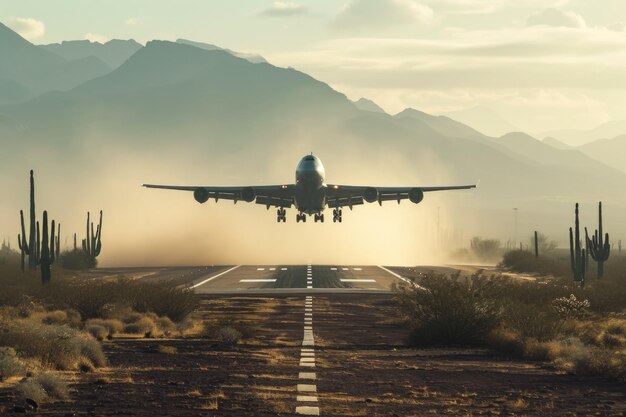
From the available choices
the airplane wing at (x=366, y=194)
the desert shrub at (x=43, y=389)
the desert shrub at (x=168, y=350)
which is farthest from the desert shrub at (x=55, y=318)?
the airplane wing at (x=366, y=194)

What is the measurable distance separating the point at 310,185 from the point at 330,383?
5930 centimetres

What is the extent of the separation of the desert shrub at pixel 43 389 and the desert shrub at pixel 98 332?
1335cm

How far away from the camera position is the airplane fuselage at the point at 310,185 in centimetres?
8019

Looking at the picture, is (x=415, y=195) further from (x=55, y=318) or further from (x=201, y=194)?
(x=55, y=318)

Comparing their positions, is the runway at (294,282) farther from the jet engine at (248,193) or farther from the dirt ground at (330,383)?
the dirt ground at (330,383)

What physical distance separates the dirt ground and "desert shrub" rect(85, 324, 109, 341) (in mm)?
852

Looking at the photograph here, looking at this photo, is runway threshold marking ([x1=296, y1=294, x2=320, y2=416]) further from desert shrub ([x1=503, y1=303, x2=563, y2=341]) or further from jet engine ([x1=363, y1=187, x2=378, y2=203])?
jet engine ([x1=363, y1=187, x2=378, y2=203])

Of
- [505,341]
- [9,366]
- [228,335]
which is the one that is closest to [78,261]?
[228,335]

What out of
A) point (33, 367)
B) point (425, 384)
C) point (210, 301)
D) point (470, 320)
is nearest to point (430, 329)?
point (470, 320)

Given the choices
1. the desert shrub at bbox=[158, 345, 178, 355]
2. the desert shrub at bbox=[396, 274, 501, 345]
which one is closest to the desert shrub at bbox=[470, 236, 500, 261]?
the desert shrub at bbox=[396, 274, 501, 345]

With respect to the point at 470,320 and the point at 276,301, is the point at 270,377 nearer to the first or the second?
the point at 470,320

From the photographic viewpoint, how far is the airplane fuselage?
8019 cm

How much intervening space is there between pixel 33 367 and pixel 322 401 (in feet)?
20.1

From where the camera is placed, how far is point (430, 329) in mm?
31719
